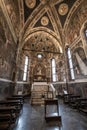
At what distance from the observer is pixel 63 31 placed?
1426 cm

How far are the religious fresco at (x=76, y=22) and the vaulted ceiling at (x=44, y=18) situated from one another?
69 centimetres

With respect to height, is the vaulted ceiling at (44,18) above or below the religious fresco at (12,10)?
above

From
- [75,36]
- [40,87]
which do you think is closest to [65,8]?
[75,36]

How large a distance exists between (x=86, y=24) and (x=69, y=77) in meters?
7.43

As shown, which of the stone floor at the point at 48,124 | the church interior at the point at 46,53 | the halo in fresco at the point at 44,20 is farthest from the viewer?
the halo in fresco at the point at 44,20

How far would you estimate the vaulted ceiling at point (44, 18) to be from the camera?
480 inches

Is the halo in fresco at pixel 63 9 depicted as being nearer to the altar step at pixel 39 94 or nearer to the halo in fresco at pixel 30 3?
the halo in fresco at pixel 30 3

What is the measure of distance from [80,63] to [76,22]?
603cm

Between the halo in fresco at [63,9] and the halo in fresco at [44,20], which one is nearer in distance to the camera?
the halo in fresco at [63,9]

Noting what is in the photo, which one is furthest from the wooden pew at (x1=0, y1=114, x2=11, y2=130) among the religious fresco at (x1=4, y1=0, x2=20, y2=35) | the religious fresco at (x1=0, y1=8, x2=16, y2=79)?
the religious fresco at (x1=4, y1=0, x2=20, y2=35)

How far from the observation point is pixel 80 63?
32.6ft

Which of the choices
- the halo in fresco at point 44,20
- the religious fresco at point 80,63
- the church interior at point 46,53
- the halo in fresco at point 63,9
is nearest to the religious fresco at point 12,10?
the church interior at point 46,53

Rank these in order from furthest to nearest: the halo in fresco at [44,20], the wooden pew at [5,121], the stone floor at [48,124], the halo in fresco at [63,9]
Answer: the halo in fresco at [44,20]
the halo in fresco at [63,9]
the stone floor at [48,124]
the wooden pew at [5,121]

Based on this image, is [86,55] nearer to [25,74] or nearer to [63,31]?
[63,31]
